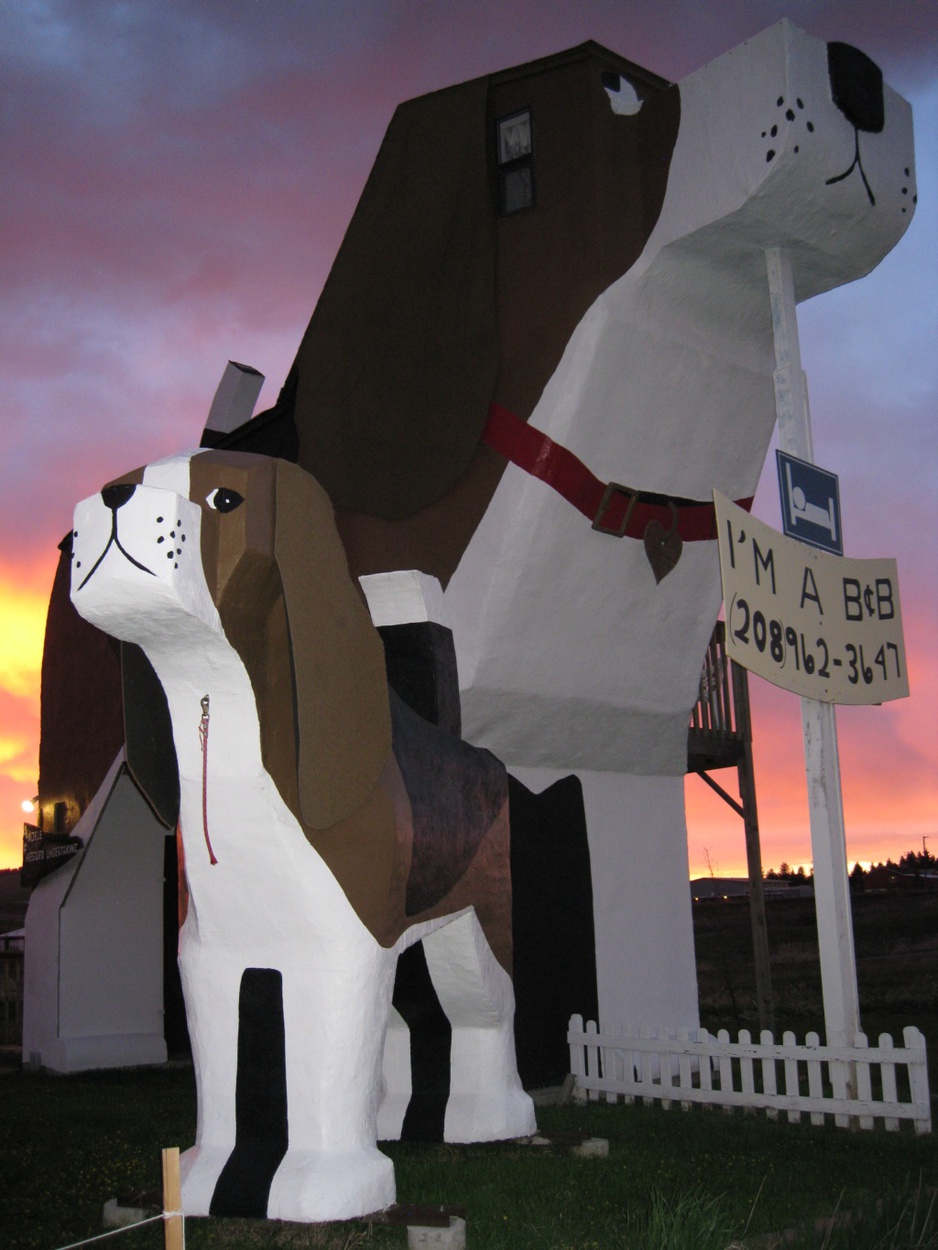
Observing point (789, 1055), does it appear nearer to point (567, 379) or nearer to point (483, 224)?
point (567, 379)

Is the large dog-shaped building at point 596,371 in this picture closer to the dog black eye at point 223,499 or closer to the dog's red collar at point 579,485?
the dog's red collar at point 579,485

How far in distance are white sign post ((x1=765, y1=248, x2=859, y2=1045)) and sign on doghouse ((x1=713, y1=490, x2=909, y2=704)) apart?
24 centimetres

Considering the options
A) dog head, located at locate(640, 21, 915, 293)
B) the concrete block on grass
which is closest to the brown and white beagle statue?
the concrete block on grass

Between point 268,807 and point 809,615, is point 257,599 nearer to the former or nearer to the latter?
point 268,807

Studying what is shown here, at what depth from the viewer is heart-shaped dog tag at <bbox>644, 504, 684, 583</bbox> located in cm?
700

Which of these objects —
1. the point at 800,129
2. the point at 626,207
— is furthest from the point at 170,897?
the point at 800,129

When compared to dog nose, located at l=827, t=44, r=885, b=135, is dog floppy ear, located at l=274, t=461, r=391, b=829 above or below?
below

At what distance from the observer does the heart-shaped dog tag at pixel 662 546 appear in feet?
23.0

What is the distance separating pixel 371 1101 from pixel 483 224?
4.92m

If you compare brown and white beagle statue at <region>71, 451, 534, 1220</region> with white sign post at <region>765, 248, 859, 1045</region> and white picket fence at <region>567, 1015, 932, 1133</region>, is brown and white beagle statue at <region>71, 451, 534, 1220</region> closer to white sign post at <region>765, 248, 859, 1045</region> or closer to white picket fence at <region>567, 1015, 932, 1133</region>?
white sign post at <region>765, 248, 859, 1045</region>

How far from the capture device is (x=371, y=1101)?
3.68m

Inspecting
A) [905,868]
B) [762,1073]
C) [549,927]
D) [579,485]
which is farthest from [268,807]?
[905,868]

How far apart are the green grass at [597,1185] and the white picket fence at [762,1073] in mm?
116

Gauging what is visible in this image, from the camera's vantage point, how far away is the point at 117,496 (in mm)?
3430
